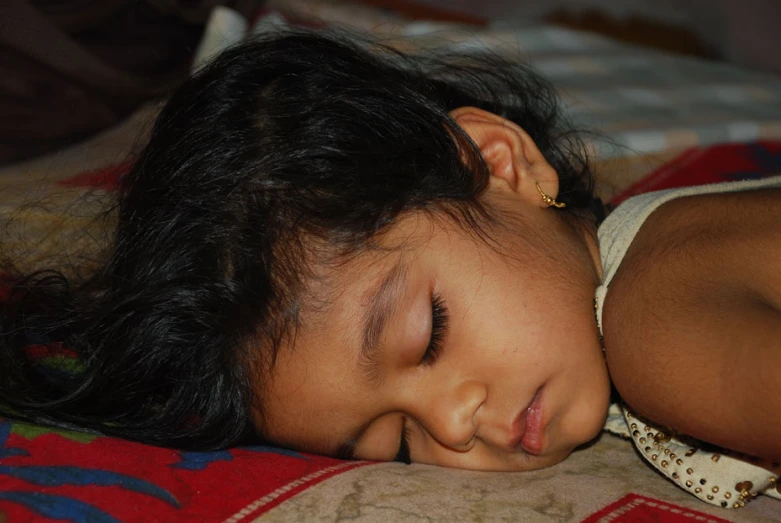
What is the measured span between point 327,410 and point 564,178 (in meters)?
0.48

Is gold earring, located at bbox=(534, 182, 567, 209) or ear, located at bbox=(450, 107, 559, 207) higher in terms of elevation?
ear, located at bbox=(450, 107, 559, 207)

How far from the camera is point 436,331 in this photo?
890 mm

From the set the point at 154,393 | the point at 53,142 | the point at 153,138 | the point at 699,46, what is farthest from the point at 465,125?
the point at 699,46

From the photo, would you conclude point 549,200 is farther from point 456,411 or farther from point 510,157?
point 456,411

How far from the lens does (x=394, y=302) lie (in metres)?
0.88

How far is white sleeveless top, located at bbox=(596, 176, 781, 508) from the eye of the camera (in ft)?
2.79

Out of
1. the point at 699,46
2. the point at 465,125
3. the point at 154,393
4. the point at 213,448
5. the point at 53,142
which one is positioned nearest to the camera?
the point at 213,448

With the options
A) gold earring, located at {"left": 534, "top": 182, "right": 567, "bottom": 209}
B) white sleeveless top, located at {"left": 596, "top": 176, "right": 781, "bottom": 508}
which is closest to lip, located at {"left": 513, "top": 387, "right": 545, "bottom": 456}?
white sleeveless top, located at {"left": 596, "top": 176, "right": 781, "bottom": 508}

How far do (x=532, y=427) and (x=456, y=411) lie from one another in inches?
3.5

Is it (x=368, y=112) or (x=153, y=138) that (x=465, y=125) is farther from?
(x=153, y=138)

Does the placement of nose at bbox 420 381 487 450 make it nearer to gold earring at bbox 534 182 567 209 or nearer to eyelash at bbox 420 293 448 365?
eyelash at bbox 420 293 448 365

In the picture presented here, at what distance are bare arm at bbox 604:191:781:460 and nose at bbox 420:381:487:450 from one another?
14 cm

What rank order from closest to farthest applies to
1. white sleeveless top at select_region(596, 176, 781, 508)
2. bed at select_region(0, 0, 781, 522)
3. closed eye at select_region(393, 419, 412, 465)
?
bed at select_region(0, 0, 781, 522)
white sleeveless top at select_region(596, 176, 781, 508)
closed eye at select_region(393, 419, 412, 465)

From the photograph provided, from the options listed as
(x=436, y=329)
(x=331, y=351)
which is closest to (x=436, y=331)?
(x=436, y=329)
